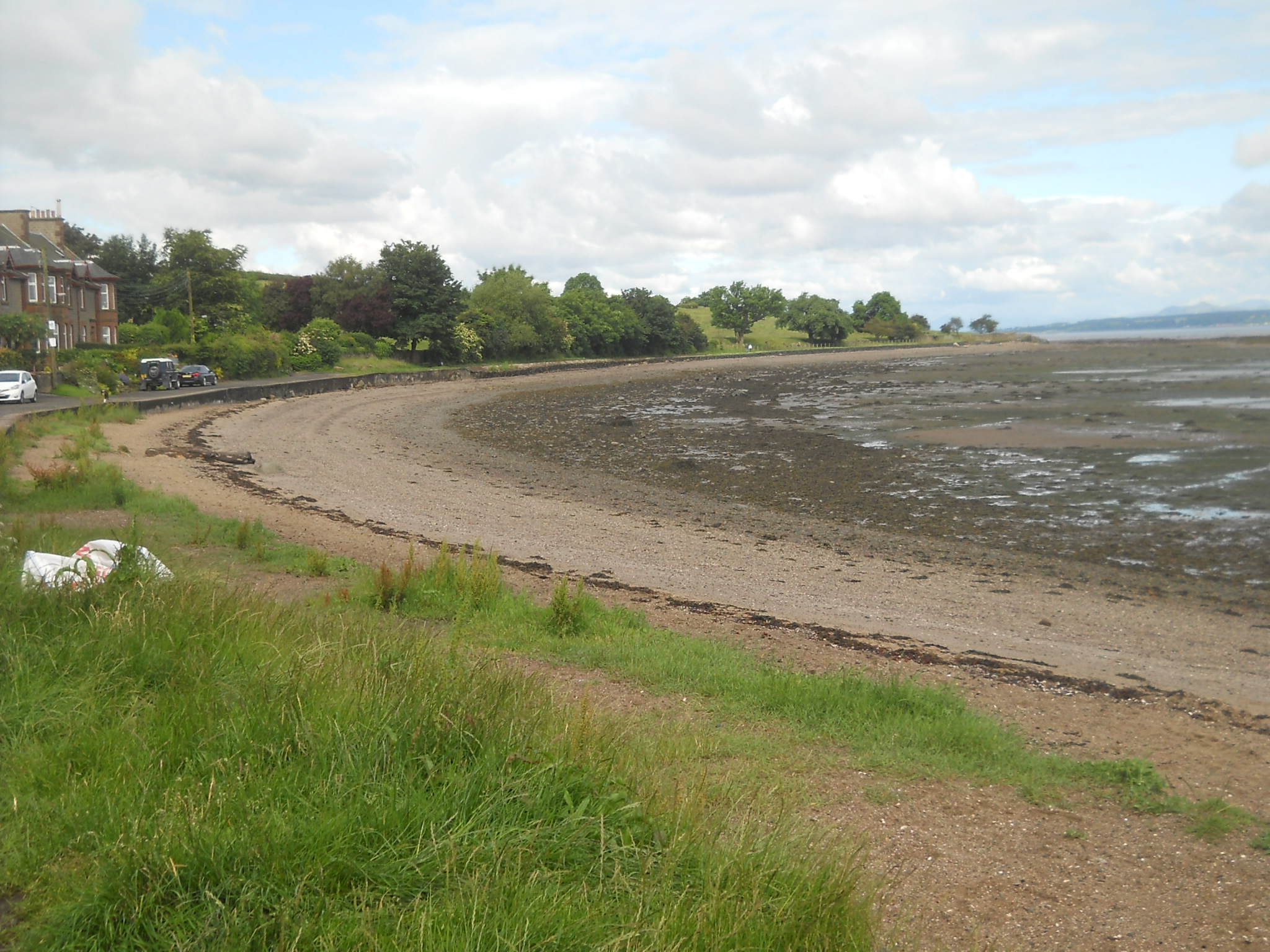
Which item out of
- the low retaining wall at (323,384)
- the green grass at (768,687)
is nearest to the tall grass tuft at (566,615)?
the green grass at (768,687)

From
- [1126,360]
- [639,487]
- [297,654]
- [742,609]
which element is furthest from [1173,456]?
[1126,360]

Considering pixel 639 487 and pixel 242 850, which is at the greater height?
pixel 242 850

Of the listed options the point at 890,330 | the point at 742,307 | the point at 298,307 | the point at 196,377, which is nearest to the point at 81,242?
the point at 298,307

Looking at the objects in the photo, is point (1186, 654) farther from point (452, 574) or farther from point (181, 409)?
point (181, 409)

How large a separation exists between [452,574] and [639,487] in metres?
13.8

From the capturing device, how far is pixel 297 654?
493 cm

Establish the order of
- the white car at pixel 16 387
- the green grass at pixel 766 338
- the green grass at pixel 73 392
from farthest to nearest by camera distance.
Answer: the green grass at pixel 766 338 < the green grass at pixel 73 392 < the white car at pixel 16 387

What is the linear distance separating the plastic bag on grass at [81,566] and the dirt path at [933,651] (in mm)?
→ 3424

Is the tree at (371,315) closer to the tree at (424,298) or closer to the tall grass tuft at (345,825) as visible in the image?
the tree at (424,298)

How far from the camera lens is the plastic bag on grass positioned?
239 inches

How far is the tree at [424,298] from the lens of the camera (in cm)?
7781

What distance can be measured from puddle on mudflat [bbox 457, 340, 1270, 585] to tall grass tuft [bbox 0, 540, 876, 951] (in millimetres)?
15639

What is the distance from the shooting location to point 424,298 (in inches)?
3076

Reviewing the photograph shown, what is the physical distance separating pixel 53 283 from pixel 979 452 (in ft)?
184
